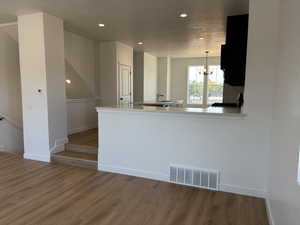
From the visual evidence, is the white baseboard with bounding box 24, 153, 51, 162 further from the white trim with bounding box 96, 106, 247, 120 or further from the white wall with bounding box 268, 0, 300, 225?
the white wall with bounding box 268, 0, 300, 225

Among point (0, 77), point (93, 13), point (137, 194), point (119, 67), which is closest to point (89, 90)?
point (119, 67)

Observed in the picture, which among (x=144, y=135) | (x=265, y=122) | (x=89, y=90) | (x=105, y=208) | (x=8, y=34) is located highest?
(x=8, y=34)

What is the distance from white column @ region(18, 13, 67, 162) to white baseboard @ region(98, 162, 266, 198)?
1337 mm

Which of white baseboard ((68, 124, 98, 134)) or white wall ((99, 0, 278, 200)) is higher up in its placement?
white wall ((99, 0, 278, 200))

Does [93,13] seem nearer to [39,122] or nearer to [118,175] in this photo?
[39,122]

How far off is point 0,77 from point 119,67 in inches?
118

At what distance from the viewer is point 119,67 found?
6.26 m

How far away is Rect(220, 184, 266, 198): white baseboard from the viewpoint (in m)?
2.80

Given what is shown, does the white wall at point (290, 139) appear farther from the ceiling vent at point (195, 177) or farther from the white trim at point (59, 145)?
the white trim at point (59, 145)

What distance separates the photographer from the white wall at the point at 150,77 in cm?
819

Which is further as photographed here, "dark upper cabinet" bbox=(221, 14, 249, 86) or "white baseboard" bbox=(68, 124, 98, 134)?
"white baseboard" bbox=(68, 124, 98, 134)

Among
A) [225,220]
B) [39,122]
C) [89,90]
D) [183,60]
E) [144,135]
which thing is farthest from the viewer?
[183,60]

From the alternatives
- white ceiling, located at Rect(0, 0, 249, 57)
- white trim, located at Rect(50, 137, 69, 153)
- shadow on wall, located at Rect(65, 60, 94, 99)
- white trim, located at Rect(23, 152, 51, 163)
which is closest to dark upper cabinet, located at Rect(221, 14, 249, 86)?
white ceiling, located at Rect(0, 0, 249, 57)

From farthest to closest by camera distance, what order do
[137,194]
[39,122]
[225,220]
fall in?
[39,122] < [137,194] < [225,220]
